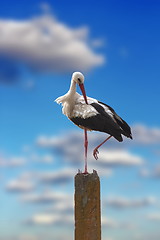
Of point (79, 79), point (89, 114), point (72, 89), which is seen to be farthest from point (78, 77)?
point (89, 114)

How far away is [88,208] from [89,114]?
2871mm

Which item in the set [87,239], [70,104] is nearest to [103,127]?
[70,104]

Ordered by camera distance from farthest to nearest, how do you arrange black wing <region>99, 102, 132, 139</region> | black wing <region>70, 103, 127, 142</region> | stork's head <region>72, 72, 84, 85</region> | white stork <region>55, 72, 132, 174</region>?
stork's head <region>72, 72, 84, 85</region> → black wing <region>99, 102, 132, 139</region> → white stork <region>55, 72, 132, 174</region> → black wing <region>70, 103, 127, 142</region>

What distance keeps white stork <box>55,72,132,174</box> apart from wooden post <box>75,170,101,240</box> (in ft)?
6.83

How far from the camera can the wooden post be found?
7.06 metres

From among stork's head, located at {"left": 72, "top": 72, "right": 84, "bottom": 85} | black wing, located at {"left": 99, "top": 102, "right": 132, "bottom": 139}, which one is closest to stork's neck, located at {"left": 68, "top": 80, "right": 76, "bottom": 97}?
stork's head, located at {"left": 72, "top": 72, "right": 84, "bottom": 85}

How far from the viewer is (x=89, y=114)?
31.1ft

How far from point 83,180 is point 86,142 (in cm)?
240

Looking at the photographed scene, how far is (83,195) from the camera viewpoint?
714cm

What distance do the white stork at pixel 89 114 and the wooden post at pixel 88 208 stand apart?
2081 mm

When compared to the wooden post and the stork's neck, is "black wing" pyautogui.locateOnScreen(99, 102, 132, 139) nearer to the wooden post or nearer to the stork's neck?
the stork's neck

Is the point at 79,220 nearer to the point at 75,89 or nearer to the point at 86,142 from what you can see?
the point at 86,142

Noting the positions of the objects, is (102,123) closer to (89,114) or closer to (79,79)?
(89,114)

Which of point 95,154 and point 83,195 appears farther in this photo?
point 95,154
